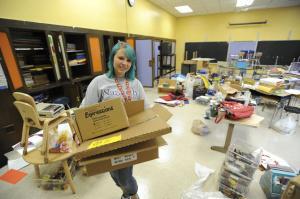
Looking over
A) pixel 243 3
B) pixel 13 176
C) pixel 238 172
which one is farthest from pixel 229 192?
pixel 243 3

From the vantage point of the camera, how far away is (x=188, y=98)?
171 inches

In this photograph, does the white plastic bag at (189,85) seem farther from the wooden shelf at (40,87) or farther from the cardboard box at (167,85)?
the wooden shelf at (40,87)

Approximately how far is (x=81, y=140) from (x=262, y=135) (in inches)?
121

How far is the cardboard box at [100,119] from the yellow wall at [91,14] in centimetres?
234

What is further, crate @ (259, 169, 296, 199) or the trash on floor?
the trash on floor

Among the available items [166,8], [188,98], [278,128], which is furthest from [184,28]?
[278,128]

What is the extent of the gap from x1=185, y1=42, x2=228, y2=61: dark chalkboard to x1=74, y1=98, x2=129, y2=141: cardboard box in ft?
27.4

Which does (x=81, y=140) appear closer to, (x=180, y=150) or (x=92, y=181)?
(x=92, y=181)

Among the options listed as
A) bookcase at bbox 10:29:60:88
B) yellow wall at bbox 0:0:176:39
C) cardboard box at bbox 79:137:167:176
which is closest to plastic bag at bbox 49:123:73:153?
cardboard box at bbox 79:137:167:176

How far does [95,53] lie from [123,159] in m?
3.32

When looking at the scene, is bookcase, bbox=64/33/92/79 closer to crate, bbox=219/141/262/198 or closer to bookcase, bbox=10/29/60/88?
bookcase, bbox=10/29/60/88

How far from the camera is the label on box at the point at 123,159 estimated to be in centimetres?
91

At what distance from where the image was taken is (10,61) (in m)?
2.11

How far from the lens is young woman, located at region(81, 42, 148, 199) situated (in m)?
1.10
